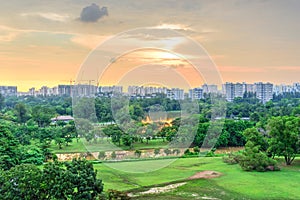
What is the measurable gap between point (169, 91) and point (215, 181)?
527 cm

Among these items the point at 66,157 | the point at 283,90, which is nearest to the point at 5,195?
the point at 66,157

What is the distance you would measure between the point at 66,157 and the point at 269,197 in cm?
1704

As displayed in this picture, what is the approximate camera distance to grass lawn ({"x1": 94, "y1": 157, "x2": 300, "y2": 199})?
15422 mm

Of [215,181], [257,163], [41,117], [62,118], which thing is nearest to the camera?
[215,181]

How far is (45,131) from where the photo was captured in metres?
33.0

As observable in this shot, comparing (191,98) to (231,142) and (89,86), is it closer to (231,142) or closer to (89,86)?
(89,86)

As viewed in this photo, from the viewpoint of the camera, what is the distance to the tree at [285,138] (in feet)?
71.2

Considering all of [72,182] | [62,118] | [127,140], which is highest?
[62,118]

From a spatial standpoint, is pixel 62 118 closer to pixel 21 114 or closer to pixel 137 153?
pixel 21 114

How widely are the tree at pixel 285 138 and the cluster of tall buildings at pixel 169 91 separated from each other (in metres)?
3.81

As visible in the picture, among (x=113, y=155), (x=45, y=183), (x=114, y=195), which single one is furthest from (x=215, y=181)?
(x=45, y=183)

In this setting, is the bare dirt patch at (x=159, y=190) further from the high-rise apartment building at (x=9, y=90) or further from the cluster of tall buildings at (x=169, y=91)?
the high-rise apartment building at (x=9, y=90)

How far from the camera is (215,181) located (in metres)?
17.8

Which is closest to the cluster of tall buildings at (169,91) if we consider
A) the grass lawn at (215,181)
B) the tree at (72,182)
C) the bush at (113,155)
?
the tree at (72,182)
